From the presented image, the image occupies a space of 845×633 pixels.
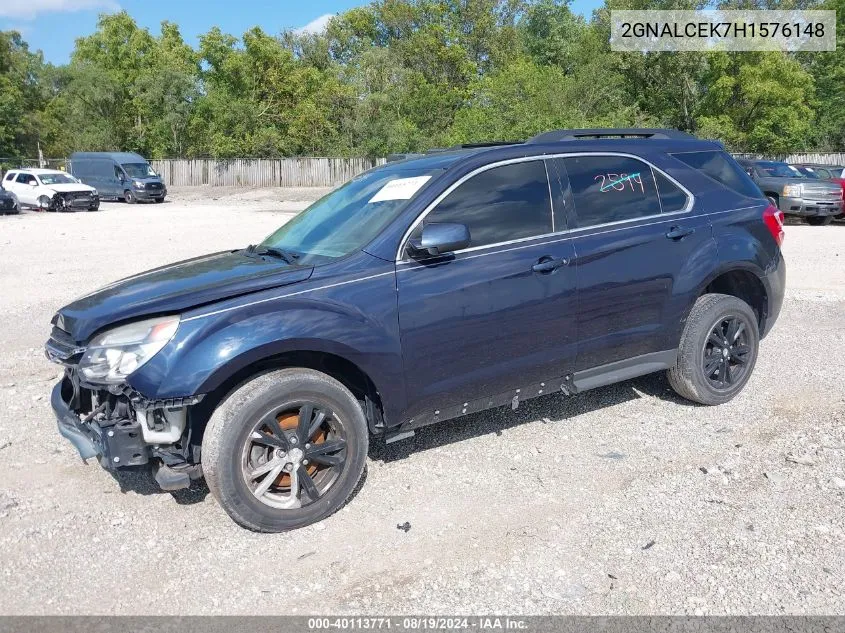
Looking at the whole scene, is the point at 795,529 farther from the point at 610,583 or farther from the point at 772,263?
the point at 772,263

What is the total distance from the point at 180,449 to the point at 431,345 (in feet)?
4.56

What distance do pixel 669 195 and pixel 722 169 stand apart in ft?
2.34

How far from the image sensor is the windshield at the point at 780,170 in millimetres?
20359

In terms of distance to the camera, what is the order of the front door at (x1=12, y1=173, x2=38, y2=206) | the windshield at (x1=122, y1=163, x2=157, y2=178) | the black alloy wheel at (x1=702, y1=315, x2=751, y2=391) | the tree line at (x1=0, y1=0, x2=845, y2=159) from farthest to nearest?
the tree line at (x1=0, y1=0, x2=845, y2=159) → the windshield at (x1=122, y1=163, x2=157, y2=178) → the front door at (x1=12, y1=173, x2=38, y2=206) → the black alloy wheel at (x1=702, y1=315, x2=751, y2=391)

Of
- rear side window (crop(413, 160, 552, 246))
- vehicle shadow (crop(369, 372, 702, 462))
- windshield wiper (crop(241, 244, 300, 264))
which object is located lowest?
vehicle shadow (crop(369, 372, 702, 462))

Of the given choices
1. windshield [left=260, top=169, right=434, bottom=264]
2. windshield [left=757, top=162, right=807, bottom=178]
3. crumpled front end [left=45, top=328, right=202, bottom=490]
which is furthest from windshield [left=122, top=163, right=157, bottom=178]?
crumpled front end [left=45, top=328, right=202, bottom=490]

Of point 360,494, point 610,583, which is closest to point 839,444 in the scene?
point 610,583

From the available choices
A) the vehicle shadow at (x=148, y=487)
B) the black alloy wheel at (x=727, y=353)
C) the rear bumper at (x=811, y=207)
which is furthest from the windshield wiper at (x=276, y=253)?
the rear bumper at (x=811, y=207)

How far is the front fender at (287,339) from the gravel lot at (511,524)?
79cm

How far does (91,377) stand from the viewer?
3.65 metres

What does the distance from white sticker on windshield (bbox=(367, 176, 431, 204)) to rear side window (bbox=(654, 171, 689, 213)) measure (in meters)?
1.76

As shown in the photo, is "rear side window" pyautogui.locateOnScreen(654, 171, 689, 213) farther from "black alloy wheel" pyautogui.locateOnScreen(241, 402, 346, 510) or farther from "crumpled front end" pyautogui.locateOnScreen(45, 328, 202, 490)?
"crumpled front end" pyautogui.locateOnScreen(45, 328, 202, 490)

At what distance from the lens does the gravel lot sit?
3271 millimetres

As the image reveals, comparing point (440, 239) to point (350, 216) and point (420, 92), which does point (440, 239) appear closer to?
point (350, 216)
